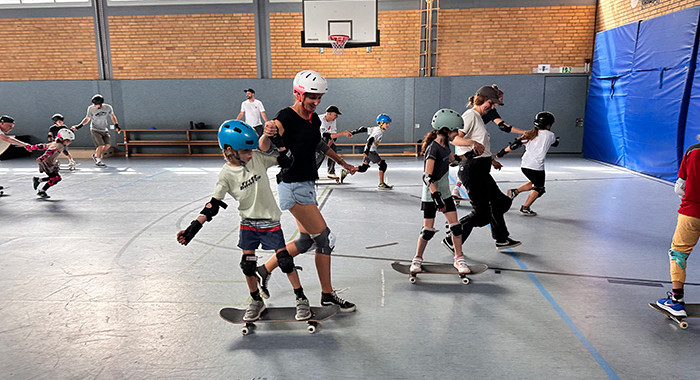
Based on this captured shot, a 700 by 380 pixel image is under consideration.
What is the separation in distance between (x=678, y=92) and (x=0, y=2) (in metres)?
21.4

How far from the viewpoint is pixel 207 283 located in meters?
4.44

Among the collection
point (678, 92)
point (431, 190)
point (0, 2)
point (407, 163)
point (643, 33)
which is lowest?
point (407, 163)

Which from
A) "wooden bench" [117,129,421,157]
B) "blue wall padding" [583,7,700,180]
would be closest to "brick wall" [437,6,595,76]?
"blue wall padding" [583,7,700,180]

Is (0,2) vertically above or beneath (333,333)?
above

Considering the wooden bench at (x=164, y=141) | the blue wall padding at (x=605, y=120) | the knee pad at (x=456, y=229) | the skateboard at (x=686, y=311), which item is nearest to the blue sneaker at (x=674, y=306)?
the skateboard at (x=686, y=311)

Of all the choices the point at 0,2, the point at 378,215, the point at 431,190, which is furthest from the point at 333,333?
the point at 0,2

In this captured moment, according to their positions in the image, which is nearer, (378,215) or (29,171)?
(378,215)

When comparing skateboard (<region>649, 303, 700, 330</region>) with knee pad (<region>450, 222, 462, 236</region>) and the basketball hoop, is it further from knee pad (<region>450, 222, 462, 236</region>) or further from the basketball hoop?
the basketball hoop

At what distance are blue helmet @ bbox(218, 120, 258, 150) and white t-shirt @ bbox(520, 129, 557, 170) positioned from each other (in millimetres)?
5128

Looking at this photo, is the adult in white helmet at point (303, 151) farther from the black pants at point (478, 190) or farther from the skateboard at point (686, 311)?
the skateboard at point (686, 311)

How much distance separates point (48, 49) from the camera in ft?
51.8

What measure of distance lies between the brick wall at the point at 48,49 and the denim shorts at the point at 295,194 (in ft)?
51.8

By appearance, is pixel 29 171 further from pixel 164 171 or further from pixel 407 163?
pixel 407 163

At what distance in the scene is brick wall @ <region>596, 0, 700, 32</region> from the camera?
10.1 metres
